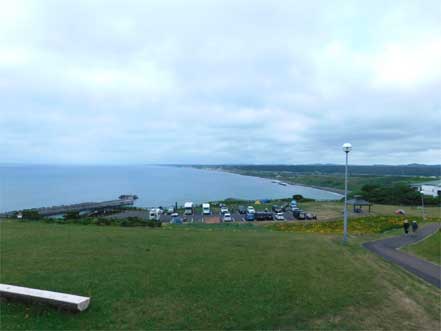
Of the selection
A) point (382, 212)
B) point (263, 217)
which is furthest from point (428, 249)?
point (382, 212)

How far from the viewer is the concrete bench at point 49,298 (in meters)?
5.23

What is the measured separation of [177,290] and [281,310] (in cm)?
242

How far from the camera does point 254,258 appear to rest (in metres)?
9.73

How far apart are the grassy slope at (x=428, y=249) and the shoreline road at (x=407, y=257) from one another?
1.42ft

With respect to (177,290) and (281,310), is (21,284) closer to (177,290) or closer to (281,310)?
(177,290)

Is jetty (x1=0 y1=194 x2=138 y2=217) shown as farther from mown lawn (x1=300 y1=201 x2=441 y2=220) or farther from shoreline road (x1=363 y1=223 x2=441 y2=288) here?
shoreline road (x1=363 y1=223 x2=441 y2=288)

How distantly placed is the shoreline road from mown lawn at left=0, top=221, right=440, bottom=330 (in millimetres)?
754

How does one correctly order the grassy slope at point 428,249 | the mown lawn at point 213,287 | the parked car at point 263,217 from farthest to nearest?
the parked car at point 263,217, the grassy slope at point 428,249, the mown lawn at point 213,287

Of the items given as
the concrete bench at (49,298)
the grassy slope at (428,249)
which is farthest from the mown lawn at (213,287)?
the grassy slope at (428,249)

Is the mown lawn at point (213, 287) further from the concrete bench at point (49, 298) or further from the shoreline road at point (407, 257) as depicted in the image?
the shoreline road at point (407, 257)

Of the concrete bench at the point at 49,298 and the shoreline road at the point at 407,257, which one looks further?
the shoreline road at the point at 407,257

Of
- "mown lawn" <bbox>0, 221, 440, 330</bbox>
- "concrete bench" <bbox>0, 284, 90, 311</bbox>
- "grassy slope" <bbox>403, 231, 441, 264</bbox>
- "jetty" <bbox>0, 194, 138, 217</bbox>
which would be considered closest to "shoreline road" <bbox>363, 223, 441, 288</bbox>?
"grassy slope" <bbox>403, 231, 441, 264</bbox>

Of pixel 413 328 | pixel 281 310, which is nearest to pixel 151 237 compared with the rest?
pixel 281 310

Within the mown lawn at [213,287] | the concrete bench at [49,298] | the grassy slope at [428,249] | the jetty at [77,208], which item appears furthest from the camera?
the jetty at [77,208]
